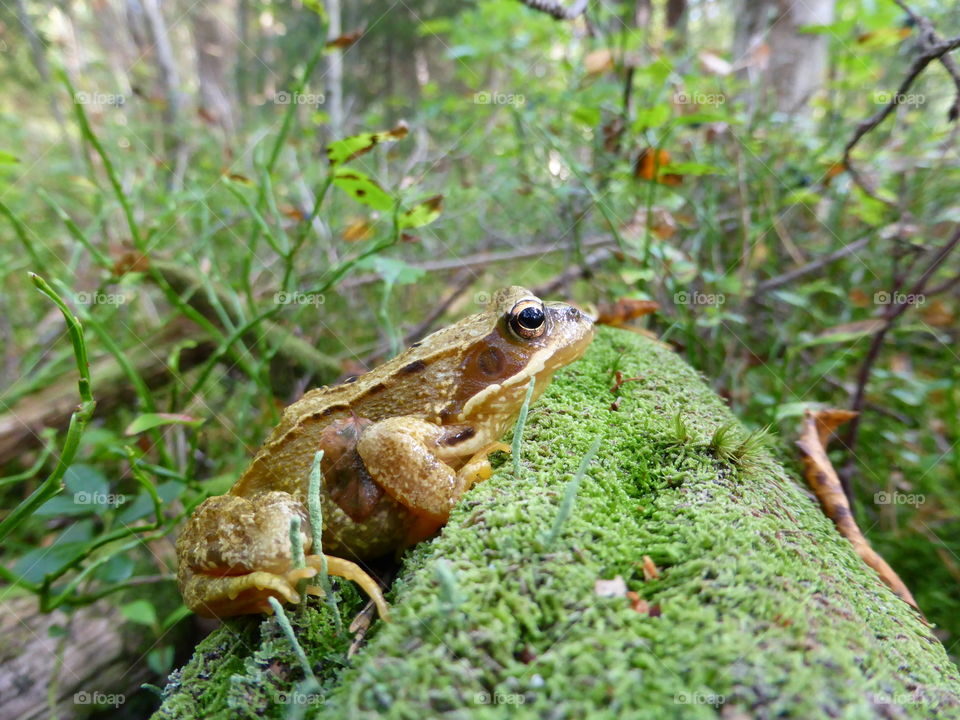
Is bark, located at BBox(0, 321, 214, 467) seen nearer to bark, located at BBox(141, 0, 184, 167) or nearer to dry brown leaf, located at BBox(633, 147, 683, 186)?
dry brown leaf, located at BBox(633, 147, 683, 186)

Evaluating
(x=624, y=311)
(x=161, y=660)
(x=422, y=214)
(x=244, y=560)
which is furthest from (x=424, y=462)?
(x=161, y=660)

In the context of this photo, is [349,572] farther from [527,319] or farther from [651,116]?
[651,116]

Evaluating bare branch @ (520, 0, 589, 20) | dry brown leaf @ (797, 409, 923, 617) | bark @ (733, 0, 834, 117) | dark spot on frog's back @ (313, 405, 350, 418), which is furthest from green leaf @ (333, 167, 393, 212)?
bark @ (733, 0, 834, 117)

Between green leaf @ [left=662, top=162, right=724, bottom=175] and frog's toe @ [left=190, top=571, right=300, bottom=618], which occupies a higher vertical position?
green leaf @ [left=662, top=162, right=724, bottom=175]

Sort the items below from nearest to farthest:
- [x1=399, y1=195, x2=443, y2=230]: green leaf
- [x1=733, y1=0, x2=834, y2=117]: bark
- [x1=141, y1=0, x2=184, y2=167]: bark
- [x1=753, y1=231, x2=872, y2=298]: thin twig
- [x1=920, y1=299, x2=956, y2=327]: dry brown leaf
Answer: [x1=399, y1=195, x2=443, y2=230]: green leaf
[x1=753, y1=231, x2=872, y2=298]: thin twig
[x1=920, y1=299, x2=956, y2=327]: dry brown leaf
[x1=733, y1=0, x2=834, y2=117]: bark
[x1=141, y1=0, x2=184, y2=167]: bark

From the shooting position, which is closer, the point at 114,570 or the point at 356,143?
the point at 356,143

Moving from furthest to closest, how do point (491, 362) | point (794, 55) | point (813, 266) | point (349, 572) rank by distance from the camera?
1. point (794, 55)
2. point (813, 266)
3. point (491, 362)
4. point (349, 572)

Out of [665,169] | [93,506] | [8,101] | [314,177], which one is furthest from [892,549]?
[8,101]
